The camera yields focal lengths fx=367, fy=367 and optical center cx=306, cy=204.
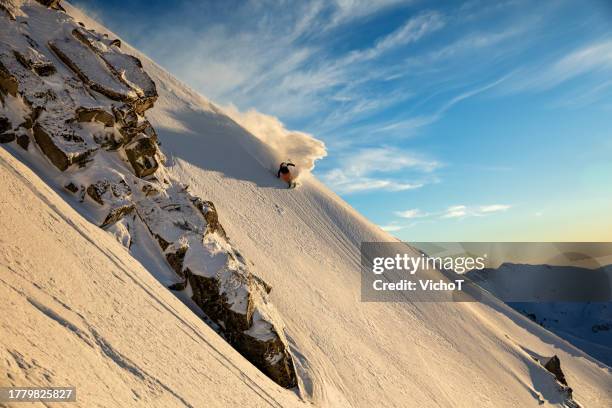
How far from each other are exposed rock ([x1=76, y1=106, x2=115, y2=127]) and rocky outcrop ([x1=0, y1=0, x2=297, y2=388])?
0.09ft

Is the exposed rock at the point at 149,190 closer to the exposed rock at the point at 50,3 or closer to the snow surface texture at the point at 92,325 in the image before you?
the snow surface texture at the point at 92,325

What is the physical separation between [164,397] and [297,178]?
20287 millimetres

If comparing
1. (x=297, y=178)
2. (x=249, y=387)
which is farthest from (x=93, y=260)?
(x=297, y=178)

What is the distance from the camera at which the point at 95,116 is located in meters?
10.5

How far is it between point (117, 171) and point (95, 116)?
5.96 ft

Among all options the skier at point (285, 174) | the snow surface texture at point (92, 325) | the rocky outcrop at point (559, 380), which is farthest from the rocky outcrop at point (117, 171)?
the rocky outcrop at point (559, 380)

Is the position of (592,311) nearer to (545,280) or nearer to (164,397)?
(545,280)

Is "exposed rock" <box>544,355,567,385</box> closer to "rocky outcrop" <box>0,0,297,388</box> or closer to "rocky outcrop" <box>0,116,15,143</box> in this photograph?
"rocky outcrop" <box>0,0,297,388</box>

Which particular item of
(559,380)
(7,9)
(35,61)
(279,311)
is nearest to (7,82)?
(35,61)

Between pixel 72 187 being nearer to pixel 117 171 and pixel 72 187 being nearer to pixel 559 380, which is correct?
pixel 117 171

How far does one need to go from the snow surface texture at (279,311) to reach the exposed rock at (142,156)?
8.30ft

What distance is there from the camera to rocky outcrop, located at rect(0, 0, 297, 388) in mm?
9023

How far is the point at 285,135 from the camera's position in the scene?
27.2 metres

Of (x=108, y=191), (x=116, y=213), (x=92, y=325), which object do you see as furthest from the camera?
(x=108, y=191)
